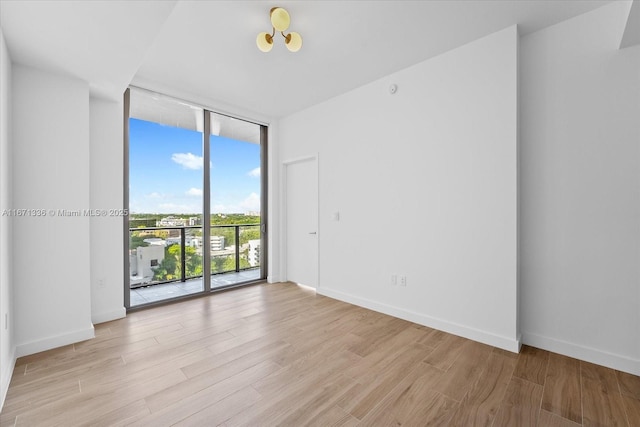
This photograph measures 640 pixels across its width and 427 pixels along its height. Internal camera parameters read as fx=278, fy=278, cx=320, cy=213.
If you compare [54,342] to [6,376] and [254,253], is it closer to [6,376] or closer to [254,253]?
[6,376]

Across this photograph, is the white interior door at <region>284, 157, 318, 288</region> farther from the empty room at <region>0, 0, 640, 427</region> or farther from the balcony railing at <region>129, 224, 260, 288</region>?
the empty room at <region>0, 0, 640, 427</region>

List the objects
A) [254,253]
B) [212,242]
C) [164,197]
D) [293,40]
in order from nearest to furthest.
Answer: [293,40], [164,197], [212,242], [254,253]

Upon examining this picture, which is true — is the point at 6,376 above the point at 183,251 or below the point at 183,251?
below

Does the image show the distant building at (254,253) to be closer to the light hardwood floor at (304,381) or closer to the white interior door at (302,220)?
the white interior door at (302,220)

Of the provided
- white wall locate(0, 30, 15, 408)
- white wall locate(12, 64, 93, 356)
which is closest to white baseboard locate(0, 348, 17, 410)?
white wall locate(0, 30, 15, 408)

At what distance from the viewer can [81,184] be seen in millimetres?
2631

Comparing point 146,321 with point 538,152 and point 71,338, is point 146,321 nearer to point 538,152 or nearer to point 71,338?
point 71,338

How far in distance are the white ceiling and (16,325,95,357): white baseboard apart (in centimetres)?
237

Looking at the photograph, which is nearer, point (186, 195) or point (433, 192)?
point (433, 192)

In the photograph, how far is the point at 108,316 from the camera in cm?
311

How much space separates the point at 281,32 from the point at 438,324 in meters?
3.22

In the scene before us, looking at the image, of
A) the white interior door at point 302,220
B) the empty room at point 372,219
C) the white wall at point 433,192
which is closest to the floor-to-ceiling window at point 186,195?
the empty room at point 372,219

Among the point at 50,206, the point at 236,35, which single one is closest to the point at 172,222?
the point at 50,206

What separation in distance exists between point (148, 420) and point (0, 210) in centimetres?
168
